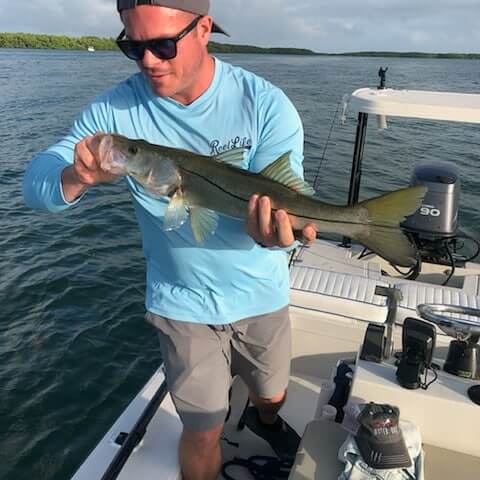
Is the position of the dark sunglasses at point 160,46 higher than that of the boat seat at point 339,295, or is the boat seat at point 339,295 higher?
the dark sunglasses at point 160,46

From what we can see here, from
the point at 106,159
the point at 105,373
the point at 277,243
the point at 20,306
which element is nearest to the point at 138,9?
the point at 106,159

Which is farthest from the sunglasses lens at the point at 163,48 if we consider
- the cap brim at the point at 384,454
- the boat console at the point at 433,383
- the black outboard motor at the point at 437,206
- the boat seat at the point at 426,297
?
the black outboard motor at the point at 437,206

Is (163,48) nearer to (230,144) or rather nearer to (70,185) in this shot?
(230,144)

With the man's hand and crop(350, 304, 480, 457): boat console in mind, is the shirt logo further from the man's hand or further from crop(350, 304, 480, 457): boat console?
crop(350, 304, 480, 457): boat console

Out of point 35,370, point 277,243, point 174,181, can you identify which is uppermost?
point 174,181

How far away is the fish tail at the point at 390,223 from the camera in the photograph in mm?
2082

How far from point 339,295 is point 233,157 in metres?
1.62

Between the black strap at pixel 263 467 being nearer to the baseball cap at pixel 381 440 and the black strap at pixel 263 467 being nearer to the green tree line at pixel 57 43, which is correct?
the baseball cap at pixel 381 440

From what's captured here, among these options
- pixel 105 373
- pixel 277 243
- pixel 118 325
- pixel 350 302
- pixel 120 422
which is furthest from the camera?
pixel 118 325

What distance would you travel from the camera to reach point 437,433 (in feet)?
7.61

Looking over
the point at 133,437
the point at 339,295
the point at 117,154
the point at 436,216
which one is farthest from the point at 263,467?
the point at 436,216

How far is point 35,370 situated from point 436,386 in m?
4.85

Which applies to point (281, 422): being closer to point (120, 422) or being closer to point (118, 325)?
point (120, 422)

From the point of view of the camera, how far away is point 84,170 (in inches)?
84.2
